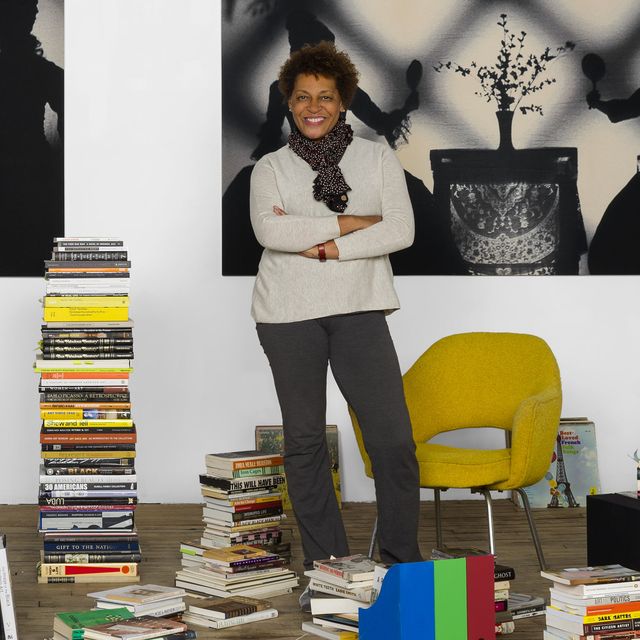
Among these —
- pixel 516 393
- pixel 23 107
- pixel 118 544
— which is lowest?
pixel 118 544

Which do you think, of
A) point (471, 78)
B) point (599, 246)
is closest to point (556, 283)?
point (599, 246)

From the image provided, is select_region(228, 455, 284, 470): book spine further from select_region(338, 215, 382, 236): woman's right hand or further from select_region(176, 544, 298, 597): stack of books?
select_region(338, 215, 382, 236): woman's right hand

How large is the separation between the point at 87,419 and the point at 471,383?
4.98ft

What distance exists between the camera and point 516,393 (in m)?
4.23

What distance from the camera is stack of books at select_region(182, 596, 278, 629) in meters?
3.30

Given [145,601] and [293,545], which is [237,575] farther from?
[293,545]

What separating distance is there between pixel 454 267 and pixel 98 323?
6.87 feet

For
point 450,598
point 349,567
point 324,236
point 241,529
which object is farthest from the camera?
point 241,529

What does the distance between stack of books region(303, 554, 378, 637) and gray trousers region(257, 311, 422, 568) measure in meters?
0.33

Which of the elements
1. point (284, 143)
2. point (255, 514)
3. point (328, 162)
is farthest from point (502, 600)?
point (284, 143)

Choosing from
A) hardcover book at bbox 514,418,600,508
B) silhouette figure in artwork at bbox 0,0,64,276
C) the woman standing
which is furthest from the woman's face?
hardcover book at bbox 514,418,600,508

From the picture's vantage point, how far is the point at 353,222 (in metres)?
3.61

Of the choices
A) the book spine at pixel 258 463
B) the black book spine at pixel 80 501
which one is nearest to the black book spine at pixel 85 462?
the black book spine at pixel 80 501

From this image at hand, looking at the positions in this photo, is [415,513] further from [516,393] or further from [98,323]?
[98,323]
